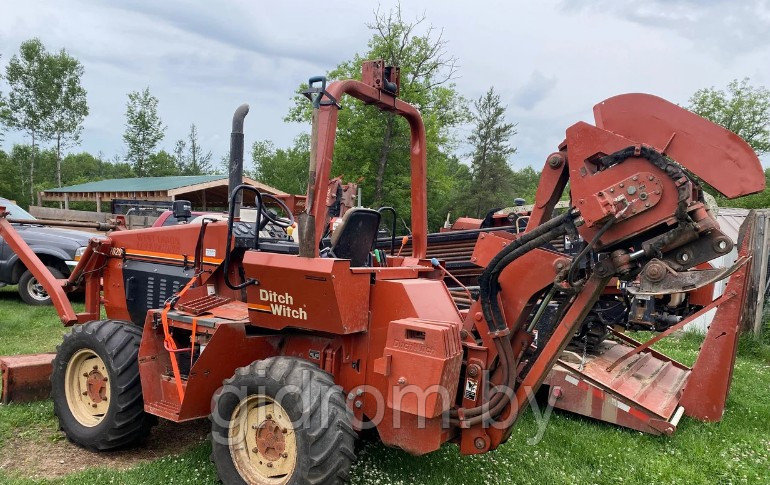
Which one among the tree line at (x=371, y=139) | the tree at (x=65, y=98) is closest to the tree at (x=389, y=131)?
the tree line at (x=371, y=139)

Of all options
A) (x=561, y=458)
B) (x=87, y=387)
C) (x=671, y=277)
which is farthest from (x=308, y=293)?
(x=561, y=458)

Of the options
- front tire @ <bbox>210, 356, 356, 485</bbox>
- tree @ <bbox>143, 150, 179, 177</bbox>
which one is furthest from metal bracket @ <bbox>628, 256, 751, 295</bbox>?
tree @ <bbox>143, 150, 179, 177</bbox>

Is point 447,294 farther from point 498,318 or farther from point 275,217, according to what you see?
point 275,217

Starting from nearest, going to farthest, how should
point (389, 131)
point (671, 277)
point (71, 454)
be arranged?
point (671, 277)
point (71, 454)
point (389, 131)

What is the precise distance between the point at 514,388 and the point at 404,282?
0.93 metres

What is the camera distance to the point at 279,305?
12.1 ft

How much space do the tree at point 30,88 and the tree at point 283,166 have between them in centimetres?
1654

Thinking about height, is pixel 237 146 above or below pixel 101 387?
above

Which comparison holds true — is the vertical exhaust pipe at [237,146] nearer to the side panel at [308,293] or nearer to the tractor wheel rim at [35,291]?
the side panel at [308,293]

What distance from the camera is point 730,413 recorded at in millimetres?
5793

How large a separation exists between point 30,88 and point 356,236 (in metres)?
41.2

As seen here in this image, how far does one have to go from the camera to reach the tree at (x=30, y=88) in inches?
1446

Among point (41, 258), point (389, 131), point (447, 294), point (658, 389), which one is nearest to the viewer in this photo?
point (447, 294)

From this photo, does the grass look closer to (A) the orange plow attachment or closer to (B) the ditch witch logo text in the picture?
(A) the orange plow attachment
